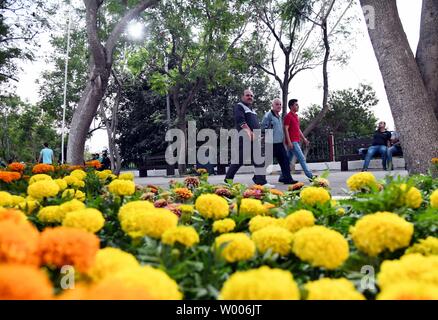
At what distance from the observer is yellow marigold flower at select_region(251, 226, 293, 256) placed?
1.10 meters

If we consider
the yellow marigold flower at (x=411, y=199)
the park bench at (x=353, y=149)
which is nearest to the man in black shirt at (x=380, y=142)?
the park bench at (x=353, y=149)

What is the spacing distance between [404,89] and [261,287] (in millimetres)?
4386

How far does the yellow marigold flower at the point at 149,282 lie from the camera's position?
0.62m

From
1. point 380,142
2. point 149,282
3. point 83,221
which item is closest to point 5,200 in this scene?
point 83,221

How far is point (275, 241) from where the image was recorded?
1.11 meters

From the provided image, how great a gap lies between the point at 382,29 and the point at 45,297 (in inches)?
189

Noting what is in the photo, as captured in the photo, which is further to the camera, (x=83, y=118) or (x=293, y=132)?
(x=293, y=132)

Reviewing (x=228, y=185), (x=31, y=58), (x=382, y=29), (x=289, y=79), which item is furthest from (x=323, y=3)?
(x=228, y=185)

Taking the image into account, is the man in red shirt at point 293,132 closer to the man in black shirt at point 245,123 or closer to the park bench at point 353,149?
the man in black shirt at point 245,123

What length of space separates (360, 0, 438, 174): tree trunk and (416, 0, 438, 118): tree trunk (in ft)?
0.85

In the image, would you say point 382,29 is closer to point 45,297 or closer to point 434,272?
point 434,272

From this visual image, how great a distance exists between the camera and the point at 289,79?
19.0 meters

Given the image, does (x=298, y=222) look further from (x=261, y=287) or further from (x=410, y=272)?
(x=261, y=287)

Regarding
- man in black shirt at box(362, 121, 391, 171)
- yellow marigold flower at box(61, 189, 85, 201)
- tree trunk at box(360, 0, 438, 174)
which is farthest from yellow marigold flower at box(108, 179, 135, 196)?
man in black shirt at box(362, 121, 391, 171)
